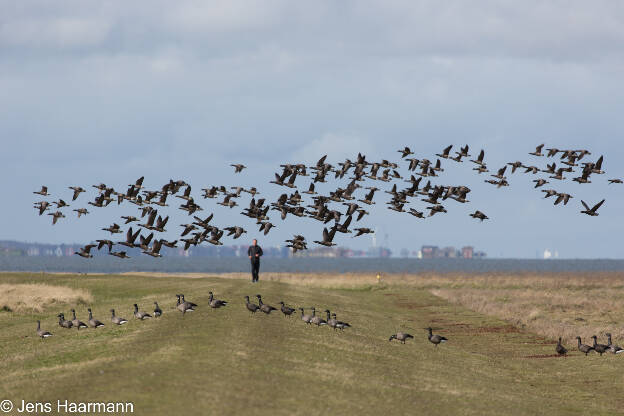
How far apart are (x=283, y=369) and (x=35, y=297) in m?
34.2

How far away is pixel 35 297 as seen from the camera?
5256cm

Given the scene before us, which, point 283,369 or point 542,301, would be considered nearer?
point 283,369

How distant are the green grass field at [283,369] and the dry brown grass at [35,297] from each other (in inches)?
199

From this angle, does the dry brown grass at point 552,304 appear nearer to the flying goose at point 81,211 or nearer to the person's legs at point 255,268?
the person's legs at point 255,268

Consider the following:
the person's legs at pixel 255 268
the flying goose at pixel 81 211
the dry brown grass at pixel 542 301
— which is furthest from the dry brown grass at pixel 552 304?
the flying goose at pixel 81 211

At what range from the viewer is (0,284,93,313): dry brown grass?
49.5 metres

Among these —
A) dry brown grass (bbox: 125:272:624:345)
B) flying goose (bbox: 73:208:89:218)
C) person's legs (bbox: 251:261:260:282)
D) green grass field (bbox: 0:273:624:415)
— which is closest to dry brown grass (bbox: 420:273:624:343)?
dry brown grass (bbox: 125:272:624:345)

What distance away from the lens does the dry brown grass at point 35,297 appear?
49500 mm

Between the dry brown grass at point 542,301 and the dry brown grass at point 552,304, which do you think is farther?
the dry brown grass at point 542,301

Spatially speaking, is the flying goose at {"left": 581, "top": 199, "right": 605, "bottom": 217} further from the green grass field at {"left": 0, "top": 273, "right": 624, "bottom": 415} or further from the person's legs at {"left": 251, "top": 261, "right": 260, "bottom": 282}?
the person's legs at {"left": 251, "top": 261, "right": 260, "bottom": 282}

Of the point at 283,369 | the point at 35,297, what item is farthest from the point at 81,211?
the point at 283,369

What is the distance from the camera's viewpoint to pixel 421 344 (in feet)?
118

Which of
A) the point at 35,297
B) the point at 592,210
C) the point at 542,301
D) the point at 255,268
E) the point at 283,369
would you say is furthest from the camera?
the point at 542,301

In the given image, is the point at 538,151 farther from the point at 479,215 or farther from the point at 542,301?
the point at 542,301
